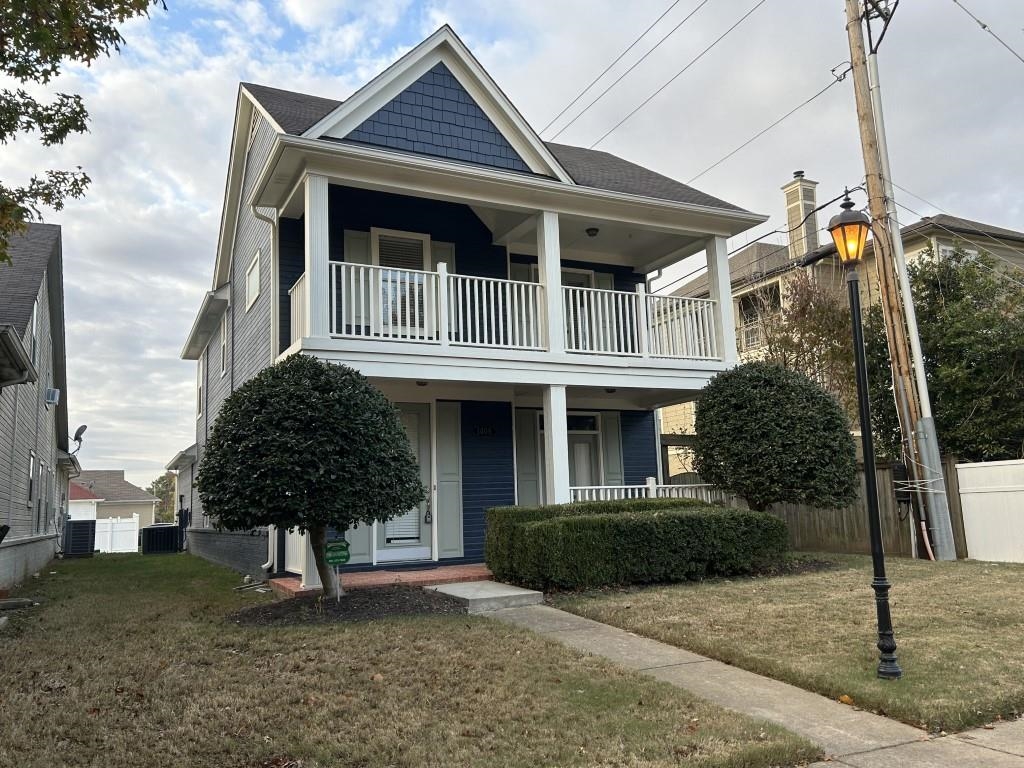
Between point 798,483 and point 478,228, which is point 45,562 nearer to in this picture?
point 478,228

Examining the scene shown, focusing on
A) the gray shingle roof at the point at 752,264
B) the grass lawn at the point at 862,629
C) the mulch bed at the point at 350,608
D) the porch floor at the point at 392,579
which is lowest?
the grass lawn at the point at 862,629

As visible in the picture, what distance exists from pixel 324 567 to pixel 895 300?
29.4 feet

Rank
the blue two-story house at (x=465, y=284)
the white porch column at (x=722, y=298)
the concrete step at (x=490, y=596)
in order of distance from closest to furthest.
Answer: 1. the concrete step at (x=490, y=596)
2. the blue two-story house at (x=465, y=284)
3. the white porch column at (x=722, y=298)

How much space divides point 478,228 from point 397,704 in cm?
933

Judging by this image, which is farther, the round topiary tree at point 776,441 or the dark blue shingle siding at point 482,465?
the dark blue shingle siding at point 482,465

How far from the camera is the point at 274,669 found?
5430 millimetres

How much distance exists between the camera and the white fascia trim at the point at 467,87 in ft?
35.6

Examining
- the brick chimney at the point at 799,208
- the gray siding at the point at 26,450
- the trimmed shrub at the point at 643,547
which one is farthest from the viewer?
the brick chimney at the point at 799,208

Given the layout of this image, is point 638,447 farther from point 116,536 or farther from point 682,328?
point 116,536

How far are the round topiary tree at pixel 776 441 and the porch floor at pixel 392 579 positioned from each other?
397cm

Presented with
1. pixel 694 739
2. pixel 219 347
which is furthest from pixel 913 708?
pixel 219 347

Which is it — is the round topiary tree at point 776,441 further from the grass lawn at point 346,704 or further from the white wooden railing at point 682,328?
the grass lawn at point 346,704

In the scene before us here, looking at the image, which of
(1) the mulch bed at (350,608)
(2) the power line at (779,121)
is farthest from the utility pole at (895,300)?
(1) the mulch bed at (350,608)

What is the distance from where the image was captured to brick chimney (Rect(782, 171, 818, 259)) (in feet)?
72.5
